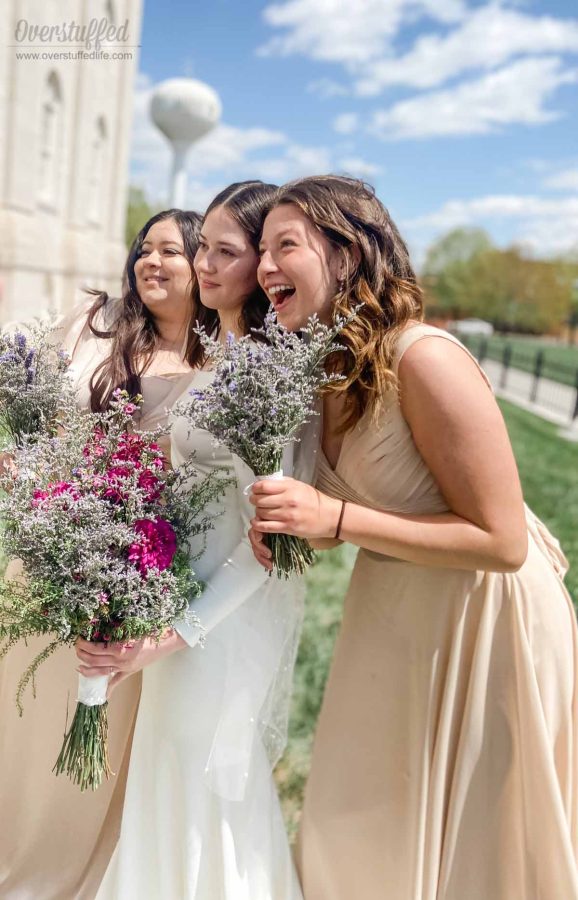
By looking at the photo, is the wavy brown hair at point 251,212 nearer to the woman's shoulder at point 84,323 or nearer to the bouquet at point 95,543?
the bouquet at point 95,543

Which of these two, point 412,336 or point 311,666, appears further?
point 311,666

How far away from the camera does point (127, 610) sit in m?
1.85

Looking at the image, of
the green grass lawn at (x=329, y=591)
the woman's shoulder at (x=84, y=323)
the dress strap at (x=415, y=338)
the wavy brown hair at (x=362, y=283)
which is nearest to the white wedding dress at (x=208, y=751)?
the wavy brown hair at (x=362, y=283)

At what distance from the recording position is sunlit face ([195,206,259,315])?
2.26 metres

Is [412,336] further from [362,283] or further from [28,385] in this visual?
[28,385]

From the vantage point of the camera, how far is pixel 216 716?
2.21m

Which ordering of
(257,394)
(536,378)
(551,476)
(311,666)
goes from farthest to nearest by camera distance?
1. (536,378)
2. (551,476)
3. (311,666)
4. (257,394)

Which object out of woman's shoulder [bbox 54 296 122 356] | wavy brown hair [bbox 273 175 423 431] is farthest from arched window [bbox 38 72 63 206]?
A: wavy brown hair [bbox 273 175 423 431]

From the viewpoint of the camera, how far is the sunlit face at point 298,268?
6.49ft

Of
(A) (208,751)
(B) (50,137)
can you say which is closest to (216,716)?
(A) (208,751)

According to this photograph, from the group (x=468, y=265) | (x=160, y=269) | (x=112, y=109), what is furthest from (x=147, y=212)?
(x=160, y=269)

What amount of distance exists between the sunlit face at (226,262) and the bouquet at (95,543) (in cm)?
51

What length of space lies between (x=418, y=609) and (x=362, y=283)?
0.98 m

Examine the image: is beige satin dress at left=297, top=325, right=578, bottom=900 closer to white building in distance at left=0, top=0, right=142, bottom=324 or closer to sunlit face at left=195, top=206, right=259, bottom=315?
sunlit face at left=195, top=206, right=259, bottom=315
